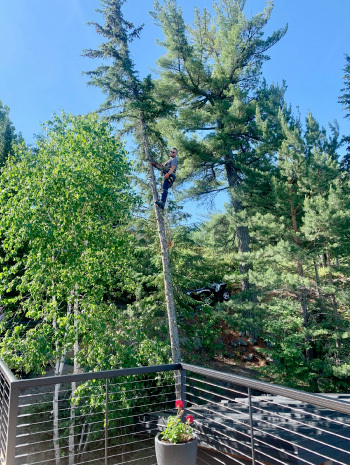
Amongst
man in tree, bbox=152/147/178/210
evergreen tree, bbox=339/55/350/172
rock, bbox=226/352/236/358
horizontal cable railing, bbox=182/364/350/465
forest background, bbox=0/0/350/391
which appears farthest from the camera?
evergreen tree, bbox=339/55/350/172

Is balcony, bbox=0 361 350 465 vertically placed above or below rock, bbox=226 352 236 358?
above

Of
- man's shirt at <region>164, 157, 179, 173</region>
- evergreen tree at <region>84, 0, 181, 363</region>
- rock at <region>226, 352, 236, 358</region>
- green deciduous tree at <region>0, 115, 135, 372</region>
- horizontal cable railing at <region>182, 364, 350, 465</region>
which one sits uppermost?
evergreen tree at <region>84, 0, 181, 363</region>

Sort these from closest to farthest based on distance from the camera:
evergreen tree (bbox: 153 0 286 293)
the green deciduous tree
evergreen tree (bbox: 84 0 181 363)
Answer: the green deciduous tree < evergreen tree (bbox: 84 0 181 363) < evergreen tree (bbox: 153 0 286 293)

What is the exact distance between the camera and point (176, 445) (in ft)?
7.07

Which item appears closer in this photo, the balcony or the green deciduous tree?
the balcony

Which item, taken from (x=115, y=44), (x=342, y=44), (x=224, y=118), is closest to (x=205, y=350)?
(x=224, y=118)

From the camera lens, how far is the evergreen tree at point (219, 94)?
35.9 feet

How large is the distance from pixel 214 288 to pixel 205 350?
10.0 feet

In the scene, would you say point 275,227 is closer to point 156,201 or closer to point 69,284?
point 156,201

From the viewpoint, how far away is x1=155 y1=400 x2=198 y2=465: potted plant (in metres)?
2.16

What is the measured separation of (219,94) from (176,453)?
41.2 ft

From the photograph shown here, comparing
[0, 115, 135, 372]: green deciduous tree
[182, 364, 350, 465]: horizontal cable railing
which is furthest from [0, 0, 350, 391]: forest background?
[182, 364, 350, 465]: horizontal cable railing

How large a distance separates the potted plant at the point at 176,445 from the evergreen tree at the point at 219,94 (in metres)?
8.56

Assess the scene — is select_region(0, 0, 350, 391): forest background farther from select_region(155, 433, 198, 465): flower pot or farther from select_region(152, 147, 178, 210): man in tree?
select_region(155, 433, 198, 465): flower pot
